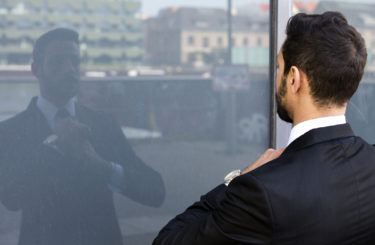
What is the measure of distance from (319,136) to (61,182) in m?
1.30

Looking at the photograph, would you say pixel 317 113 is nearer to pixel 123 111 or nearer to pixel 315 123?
pixel 315 123

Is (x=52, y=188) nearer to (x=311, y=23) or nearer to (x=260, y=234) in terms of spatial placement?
(x=260, y=234)

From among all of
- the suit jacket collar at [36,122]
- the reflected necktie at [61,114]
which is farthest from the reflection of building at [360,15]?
the suit jacket collar at [36,122]

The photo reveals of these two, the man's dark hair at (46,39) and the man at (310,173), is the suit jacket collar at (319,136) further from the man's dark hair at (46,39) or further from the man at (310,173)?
the man's dark hair at (46,39)

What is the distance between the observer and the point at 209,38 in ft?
8.25

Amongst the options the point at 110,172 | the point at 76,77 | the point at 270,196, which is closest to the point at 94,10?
the point at 76,77

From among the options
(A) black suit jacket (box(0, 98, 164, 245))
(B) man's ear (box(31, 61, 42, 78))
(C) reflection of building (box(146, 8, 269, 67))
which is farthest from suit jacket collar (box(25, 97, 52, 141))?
(C) reflection of building (box(146, 8, 269, 67))

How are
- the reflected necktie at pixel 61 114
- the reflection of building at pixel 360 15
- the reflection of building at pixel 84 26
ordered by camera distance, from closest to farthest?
the reflection of building at pixel 84 26
the reflected necktie at pixel 61 114
the reflection of building at pixel 360 15

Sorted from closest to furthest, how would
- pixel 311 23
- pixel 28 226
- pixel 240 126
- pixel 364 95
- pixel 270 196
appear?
pixel 270 196 → pixel 311 23 → pixel 28 226 → pixel 240 126 → pixel 364 95

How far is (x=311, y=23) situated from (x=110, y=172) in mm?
1318

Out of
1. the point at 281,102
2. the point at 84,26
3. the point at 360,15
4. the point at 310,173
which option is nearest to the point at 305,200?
the point at 310,173

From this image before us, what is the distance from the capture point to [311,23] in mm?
1290

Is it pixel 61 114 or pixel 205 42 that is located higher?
pixel 205 42

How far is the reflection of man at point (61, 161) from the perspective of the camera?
214 centimetres
